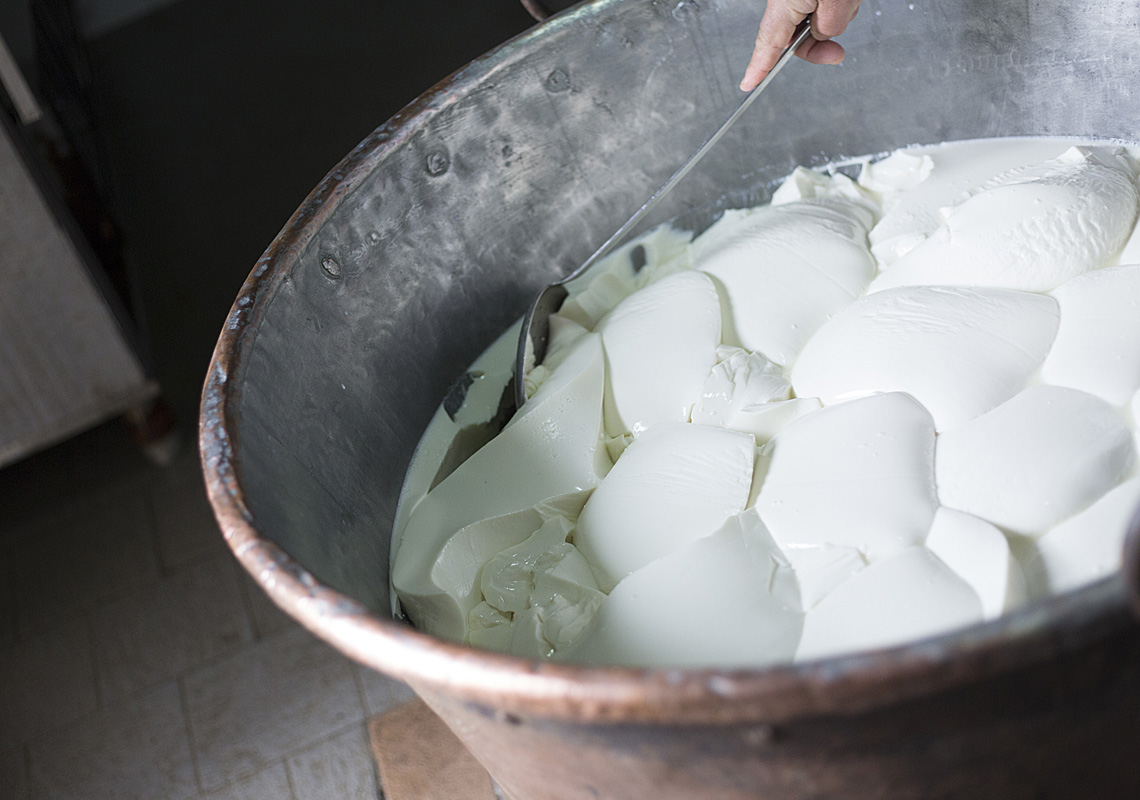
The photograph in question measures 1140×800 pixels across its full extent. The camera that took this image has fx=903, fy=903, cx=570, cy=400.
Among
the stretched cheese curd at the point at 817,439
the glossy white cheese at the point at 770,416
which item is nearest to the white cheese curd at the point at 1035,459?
the stretched cheese curd at the point at 817,439

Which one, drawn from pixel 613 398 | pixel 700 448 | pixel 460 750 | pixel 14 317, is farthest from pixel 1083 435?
pixel 14 317

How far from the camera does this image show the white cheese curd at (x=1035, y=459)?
0.68 metres

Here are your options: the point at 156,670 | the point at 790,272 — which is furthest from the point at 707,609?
the point at 156,670

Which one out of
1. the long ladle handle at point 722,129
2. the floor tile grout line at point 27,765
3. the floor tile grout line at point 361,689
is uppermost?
the long ladle handle at point 722,129

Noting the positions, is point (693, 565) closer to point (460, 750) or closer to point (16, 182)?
point (460, 750)

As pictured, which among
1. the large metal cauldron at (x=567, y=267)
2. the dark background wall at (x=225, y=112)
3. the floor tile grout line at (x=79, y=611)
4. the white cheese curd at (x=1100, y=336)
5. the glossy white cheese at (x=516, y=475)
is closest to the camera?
the large metal cauldron at (x=567, y=267)

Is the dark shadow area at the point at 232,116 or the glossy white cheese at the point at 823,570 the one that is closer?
the glossy white cheese at the point at 823,570

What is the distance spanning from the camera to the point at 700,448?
0.83 metres

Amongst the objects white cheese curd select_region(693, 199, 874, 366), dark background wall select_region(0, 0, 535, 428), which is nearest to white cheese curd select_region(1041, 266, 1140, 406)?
white cheese curd select_region(693, 199, 874, 366)

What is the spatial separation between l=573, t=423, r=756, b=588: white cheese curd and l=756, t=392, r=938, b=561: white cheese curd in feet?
0.11

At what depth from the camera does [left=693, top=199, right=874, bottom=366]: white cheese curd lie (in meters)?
0.96

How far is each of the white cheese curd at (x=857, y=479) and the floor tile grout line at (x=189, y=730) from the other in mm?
1035

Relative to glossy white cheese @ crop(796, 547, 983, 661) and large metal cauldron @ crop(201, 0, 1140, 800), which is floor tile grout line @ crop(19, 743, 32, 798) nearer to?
large metal cauldron @ crop(201, 0, 1140, 800)

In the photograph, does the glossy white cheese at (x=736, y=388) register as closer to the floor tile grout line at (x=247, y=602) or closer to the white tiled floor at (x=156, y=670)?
the white tiled floor at (x=156, y=670)
